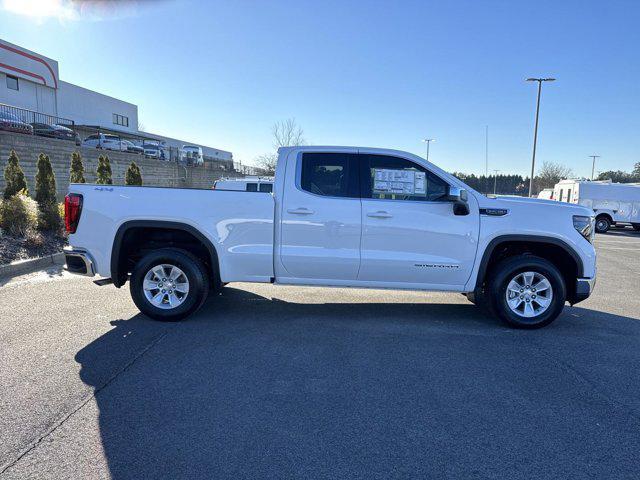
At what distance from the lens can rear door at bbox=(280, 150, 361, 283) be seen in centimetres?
492

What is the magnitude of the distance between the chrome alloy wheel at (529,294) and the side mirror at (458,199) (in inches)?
40.5

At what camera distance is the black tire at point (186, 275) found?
4.99 metres

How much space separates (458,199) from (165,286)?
351cm

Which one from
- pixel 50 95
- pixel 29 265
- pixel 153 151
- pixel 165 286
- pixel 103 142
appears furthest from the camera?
pixel 50 95

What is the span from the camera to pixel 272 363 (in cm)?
394

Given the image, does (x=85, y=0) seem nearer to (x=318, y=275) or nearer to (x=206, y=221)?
(x=206, y=221)

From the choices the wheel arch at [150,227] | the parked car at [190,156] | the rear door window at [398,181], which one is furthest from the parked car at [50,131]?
the rear door window at [398,181]

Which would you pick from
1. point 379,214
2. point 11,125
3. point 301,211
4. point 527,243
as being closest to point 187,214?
point 301,211

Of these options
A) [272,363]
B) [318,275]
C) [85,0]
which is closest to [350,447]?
[272,363]

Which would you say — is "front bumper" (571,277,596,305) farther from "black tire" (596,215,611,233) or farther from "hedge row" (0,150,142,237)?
"black tire" (596,215,611,233)

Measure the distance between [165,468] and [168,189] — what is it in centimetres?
324

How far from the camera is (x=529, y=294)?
16.7 ft

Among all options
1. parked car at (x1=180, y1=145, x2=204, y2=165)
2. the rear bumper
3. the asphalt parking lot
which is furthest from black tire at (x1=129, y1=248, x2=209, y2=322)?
parked car at (x1=180, y1=145, x2=204, y2=165)

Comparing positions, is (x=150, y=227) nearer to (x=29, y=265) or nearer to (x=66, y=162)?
(x=29, y=265)
